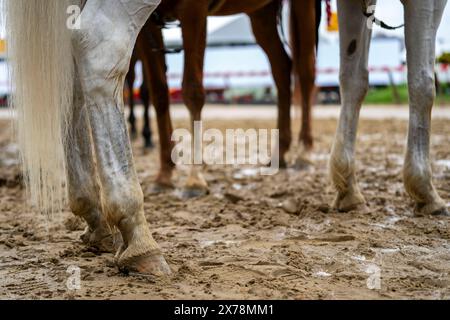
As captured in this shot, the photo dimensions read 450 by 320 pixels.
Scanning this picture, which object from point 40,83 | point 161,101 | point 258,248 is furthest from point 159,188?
point 40,83

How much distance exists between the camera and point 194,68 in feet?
15.5

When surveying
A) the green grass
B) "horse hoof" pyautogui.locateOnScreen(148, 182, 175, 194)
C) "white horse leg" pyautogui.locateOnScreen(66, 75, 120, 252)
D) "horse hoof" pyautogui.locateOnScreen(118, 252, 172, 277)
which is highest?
the green grass

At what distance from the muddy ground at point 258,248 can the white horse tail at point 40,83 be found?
0.92 ft

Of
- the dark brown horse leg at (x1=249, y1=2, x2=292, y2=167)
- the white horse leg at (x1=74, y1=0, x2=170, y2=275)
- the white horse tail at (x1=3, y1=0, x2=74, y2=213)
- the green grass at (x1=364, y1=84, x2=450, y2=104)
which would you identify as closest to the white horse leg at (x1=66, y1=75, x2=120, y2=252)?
the white horse tail at (x1=3, y1=0, x2=74, y2=213)

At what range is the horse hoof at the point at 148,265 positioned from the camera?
97.5 inches

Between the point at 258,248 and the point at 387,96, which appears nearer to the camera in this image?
the point at 258,248

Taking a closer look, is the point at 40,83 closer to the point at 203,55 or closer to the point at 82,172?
the point at 82,172

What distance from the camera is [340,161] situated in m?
3.88

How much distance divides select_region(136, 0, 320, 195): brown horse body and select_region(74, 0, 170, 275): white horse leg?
2072 millimetres

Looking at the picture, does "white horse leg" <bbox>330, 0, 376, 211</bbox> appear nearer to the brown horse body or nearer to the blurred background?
the brown horse body

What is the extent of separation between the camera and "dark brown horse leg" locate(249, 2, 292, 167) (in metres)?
5.95

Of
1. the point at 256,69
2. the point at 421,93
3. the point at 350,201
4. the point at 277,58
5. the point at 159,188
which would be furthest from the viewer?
the point at 256,69

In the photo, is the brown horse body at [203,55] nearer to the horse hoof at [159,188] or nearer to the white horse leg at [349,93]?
the horse hoof at [159,188]

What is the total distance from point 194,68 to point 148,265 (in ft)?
8.18
